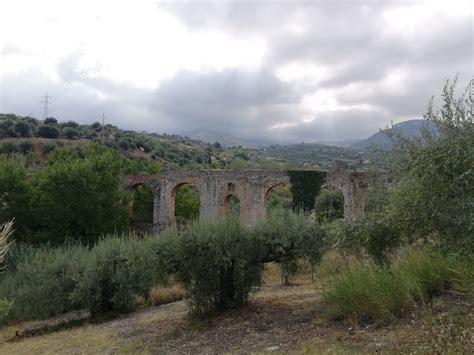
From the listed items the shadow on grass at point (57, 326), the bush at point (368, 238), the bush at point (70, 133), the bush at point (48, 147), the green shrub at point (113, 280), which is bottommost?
the shadow on grass at point (57, 326)

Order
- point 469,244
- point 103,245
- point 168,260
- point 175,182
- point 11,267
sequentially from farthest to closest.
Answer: point 175,182, point 11,267, point 103,245, point 168,260, point 469,244

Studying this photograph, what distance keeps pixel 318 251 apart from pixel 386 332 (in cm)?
333

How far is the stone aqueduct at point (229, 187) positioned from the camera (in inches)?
902

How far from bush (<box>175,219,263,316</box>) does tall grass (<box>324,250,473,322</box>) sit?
193cm

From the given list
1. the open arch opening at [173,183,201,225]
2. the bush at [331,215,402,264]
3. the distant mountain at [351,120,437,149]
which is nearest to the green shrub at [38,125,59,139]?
the open arch opening at [173,183,201,225]

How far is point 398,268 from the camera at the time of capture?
7.07m

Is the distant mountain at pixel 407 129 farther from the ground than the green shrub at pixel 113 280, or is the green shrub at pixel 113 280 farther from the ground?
the distant mountain at pixel 407 129

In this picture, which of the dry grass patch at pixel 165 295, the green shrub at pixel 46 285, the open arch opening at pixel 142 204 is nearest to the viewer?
the green shrub at pixel 46 285

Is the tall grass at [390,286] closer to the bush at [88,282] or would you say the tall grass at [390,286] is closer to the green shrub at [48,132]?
the bush at [88,282]

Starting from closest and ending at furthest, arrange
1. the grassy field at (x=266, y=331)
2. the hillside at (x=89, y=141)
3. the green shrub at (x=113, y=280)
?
the grassy field at (x=266, y=331), the green shrub at (x=113, y=280), the hillside at (x=89, y=141)

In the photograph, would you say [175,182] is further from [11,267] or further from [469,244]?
[469,244]

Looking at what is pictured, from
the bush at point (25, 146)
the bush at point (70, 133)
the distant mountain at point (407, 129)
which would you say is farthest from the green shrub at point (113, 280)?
the bush at point (70, 133)

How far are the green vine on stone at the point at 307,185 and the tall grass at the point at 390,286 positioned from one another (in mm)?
15542

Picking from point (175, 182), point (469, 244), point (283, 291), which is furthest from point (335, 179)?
point (469, 244)
